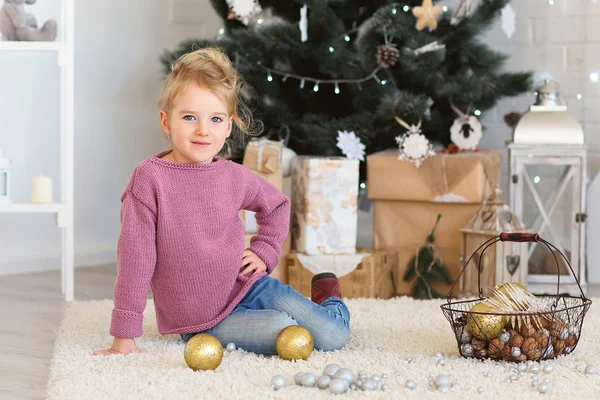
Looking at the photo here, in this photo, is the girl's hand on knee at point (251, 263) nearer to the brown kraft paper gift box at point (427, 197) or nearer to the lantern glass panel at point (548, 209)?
the brown kraft paper gift box at point (427, 197)

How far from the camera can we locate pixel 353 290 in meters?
2.05

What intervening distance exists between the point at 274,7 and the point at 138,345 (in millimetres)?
1242

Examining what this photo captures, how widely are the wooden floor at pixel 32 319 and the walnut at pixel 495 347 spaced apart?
69cm

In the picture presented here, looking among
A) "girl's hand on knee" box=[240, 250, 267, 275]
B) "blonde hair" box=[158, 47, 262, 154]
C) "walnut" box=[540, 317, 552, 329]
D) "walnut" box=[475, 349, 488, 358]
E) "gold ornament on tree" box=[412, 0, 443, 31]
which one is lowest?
"walnut" box=[475, 349, 488, 358]

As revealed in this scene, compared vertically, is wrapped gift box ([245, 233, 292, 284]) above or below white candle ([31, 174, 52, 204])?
below

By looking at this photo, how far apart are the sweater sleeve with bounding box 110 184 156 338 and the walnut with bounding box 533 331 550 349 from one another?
2.10 ft

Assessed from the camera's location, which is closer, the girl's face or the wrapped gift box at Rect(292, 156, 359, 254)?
the girl's face

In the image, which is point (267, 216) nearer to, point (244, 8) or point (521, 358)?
point (521, 358)

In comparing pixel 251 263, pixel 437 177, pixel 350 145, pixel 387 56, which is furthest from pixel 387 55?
pixel 251 263

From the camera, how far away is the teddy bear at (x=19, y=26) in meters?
2.01

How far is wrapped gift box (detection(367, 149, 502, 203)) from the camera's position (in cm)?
209

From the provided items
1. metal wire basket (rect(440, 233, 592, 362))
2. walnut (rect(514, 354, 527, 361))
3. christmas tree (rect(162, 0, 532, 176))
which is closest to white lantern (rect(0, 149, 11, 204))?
christmas tree (rect(162, 0, 532, 176))

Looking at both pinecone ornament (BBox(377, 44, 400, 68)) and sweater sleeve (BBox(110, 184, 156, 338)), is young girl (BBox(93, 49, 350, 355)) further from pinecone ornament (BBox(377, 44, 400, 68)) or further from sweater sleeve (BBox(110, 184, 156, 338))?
pinecone ornament (BBox(377, 44, 400, 68))

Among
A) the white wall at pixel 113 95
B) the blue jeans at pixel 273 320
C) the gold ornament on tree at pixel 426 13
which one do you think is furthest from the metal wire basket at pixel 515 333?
the white wall at pixel 113 95
